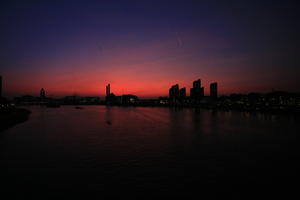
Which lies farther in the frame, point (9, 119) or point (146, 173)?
point (9, 119)

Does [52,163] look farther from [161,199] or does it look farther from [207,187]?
[207,187]

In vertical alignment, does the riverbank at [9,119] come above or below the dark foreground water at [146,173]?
above

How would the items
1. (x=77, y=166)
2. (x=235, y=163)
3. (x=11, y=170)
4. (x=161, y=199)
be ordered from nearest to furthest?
(x=161, y=199), (x=11, y=170), (x=77, y=166), (x=235, y=163)

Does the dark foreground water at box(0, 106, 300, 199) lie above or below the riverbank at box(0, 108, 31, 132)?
below

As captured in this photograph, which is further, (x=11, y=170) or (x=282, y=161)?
(x=282, y=161)

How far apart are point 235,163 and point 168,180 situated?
7.29 metres

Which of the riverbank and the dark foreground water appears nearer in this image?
the dark foreground water

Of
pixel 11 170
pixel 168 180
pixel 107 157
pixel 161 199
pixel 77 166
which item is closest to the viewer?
pixel 161 199

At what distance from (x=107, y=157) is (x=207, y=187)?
32.6 ft

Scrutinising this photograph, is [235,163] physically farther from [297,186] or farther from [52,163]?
[52,163]

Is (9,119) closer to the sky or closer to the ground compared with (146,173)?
closer to the sky

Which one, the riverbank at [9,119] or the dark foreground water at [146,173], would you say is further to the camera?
the riverbank at [9,119]

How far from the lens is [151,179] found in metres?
13.4

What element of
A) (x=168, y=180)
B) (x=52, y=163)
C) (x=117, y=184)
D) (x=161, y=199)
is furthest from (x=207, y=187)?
(x=52, y=163)
